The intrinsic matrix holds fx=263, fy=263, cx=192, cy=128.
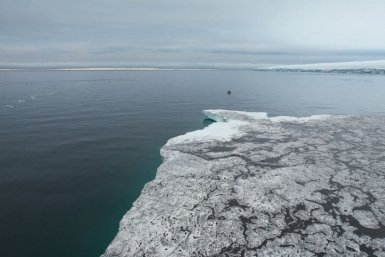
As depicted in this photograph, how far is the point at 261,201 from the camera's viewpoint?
9508 millimetres

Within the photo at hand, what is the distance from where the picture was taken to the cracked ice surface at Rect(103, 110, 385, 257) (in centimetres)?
736

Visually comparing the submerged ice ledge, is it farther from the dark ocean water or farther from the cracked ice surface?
the dark ocean water

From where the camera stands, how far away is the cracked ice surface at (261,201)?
24.2ft

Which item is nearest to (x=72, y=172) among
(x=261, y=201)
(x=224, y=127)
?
(x=261, y=201)

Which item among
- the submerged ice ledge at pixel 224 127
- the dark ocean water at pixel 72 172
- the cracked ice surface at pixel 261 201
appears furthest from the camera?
the submerged ice ledge at pixel 224 127

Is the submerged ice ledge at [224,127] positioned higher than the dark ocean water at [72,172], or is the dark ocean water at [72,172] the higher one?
the submerged ice ledge at [224,127]

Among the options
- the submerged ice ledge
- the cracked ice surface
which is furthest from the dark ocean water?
the submerged ice ledge

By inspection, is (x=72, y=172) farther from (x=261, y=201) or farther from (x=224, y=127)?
(x=224, y=127)

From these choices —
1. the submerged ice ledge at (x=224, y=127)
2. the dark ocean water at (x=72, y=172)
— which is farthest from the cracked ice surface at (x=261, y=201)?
the dark ocean water at (x=72, y=172)

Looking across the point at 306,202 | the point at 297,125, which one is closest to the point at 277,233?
the point at 306,202

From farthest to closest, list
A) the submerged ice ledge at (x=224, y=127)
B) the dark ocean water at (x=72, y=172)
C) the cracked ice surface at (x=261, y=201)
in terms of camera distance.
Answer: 1. the submerged ice ledge at (x=224, y=127)
2. the dark ocean water at (x=72, y=172)
3. the cracked ice surface at (x=261, y=201)

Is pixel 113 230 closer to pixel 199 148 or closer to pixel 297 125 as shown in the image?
pixel 199 148

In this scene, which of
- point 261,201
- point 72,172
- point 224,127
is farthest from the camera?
point 224,127

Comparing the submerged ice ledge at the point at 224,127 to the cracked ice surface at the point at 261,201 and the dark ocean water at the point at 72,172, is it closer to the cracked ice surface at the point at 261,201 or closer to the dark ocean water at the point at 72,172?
the cracked ice surface at the point at 261,201
